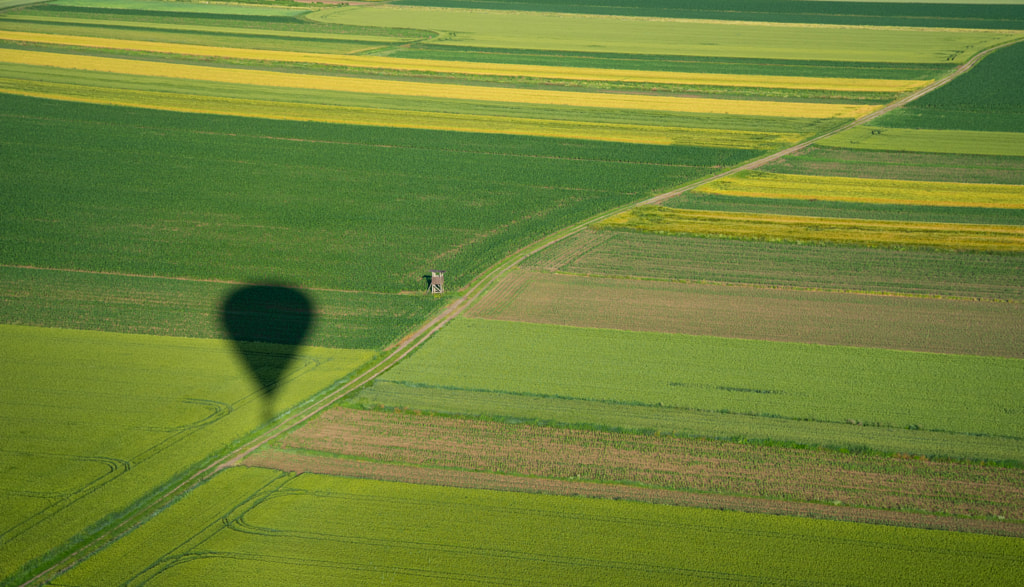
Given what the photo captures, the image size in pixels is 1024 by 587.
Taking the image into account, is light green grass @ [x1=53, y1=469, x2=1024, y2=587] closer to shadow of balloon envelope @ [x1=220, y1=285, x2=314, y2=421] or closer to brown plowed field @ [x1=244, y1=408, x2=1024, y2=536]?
brown plowed field @ [x1=244, y1=408, x2=1024, y2=536]

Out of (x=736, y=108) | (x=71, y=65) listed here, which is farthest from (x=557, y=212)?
(x=71, y=65)

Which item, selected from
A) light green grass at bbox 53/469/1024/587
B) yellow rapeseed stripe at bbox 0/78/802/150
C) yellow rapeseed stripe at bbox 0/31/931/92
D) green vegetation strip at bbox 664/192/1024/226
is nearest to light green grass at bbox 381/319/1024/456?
light green grass at bbox 53/469/1024/587

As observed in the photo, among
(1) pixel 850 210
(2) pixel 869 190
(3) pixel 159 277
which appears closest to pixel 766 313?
(1) pixel 850 210

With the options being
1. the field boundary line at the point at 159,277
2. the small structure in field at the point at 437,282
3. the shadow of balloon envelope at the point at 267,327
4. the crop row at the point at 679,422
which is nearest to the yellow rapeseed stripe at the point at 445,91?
the small structure in field at the point at 437,282

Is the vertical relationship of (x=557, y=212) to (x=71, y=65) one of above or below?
below

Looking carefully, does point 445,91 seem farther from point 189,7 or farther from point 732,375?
point 189,7

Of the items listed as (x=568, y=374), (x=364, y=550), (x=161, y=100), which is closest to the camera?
(x=364, y=550)

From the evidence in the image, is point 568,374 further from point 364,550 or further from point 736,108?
point 736,108
